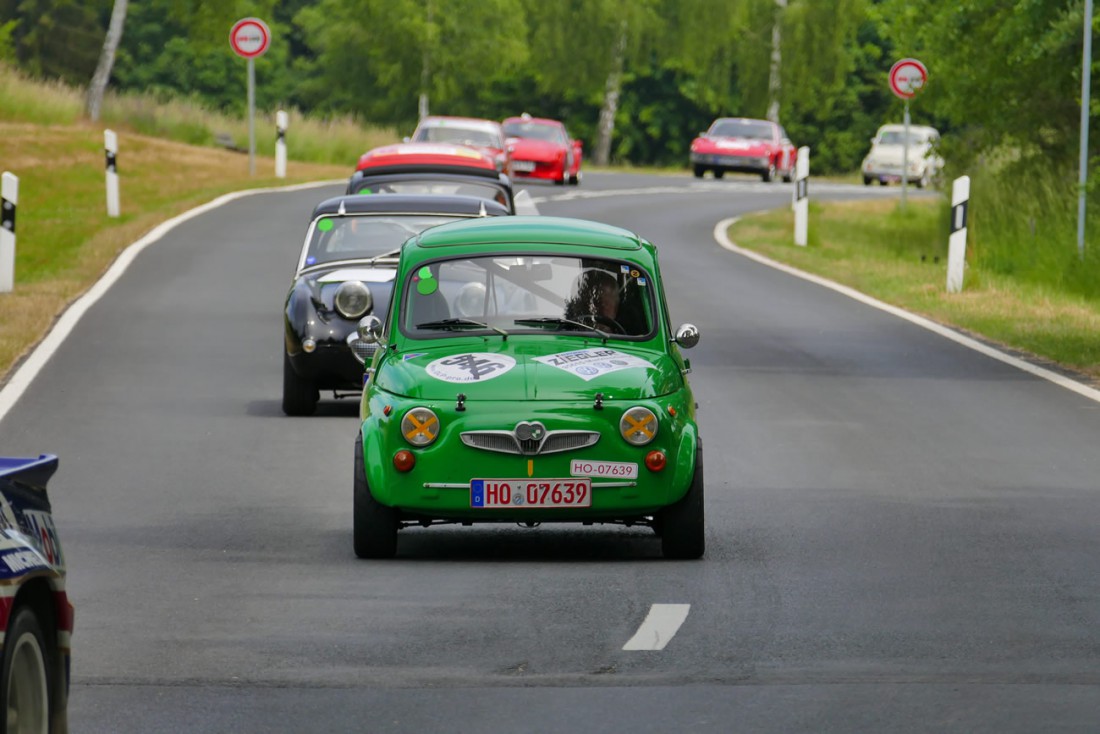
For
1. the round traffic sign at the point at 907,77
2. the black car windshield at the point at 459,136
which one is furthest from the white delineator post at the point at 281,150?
the round traffic sign at the point at 907,77

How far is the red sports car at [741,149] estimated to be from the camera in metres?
57.7

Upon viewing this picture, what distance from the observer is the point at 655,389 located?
10242 mm

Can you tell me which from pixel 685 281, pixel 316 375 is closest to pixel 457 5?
pixel 685 281

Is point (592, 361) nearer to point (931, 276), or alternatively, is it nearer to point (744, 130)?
point (931, 276)

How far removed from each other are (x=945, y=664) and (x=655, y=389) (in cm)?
265

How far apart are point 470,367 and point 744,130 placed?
4914cm

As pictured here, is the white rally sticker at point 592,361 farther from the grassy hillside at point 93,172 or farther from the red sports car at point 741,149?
the red sports car at point 741,149

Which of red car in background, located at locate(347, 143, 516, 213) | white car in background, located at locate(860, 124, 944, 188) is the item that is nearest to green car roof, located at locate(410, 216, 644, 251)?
red car in background, located at locate(347, 143, 516, 213)

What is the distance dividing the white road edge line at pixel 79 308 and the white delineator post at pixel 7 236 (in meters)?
0.80

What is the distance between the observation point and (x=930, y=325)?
22516mm

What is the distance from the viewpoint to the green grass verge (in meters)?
21.4

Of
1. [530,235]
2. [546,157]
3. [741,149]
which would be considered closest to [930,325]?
[530,235]

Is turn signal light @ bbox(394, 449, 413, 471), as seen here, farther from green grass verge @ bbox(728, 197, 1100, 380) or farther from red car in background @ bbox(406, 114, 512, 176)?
red car in background @ bbox(406, 114, 512, 176)

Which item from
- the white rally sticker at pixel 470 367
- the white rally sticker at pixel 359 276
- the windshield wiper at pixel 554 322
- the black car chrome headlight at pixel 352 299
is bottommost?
the black car chrome headlight at pixel 352 299
